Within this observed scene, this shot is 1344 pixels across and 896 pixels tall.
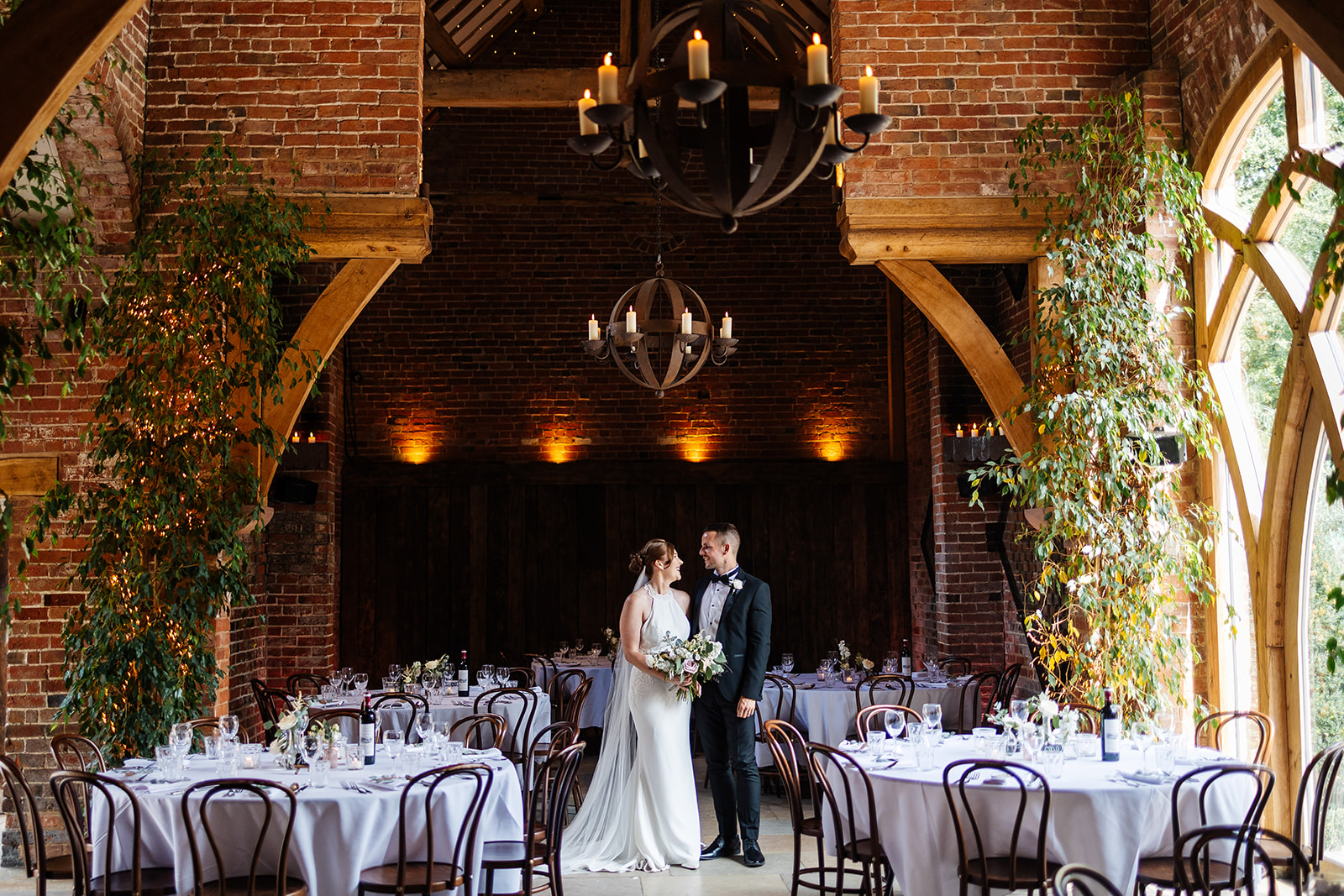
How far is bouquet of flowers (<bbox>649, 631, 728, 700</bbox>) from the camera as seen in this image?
5660 mm

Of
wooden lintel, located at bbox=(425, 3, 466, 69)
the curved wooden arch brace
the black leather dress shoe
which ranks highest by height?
wooden lintel, located at bbox=(425, 3, 466, 69)

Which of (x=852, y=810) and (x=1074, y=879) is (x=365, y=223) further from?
(x=1074, y=879)

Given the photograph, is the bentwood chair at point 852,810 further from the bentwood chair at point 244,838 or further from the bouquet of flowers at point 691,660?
the bentwood chair at point 244,838

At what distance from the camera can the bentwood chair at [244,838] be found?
3965mm

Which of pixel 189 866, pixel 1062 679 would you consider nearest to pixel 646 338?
pixel 1062 679

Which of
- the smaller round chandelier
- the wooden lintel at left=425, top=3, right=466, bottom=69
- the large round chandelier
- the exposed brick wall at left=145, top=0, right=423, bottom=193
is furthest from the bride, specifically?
the wooden lintel at left=425, top=3, right=466, bottom=69

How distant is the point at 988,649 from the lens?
341 inches

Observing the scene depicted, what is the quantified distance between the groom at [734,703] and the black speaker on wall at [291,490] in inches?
160

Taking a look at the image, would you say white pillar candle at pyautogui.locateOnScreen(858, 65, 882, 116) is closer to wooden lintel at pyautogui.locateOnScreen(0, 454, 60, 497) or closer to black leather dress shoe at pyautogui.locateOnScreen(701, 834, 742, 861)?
black leather dress shoe at pyautogui.locateOnScreen(701, 834, 742, 861)

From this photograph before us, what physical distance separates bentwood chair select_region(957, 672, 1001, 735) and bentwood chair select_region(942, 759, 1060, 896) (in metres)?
2.99

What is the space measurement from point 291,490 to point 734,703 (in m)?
4.43

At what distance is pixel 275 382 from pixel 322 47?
1895 mm

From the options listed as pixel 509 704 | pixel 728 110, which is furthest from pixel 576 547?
pixel 728 110

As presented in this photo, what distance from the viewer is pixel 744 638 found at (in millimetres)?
5973
